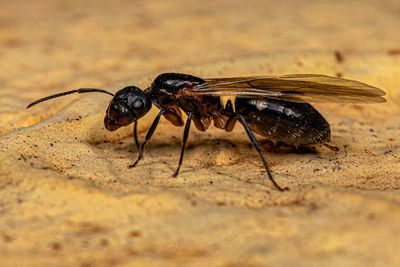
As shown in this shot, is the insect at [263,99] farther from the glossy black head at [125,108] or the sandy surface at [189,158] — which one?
the sandy surface at [189,158]

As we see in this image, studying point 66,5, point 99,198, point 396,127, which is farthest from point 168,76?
point 66,5

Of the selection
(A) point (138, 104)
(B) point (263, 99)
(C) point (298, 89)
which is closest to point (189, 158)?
(A) point (138, 104)

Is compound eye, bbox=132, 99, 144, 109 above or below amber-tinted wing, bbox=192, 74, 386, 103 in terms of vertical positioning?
below

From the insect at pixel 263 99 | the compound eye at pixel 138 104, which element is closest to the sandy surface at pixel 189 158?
the insect at pixel 263 99

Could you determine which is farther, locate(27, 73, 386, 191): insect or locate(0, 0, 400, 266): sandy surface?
locate(27, 73, 386, 191): insect

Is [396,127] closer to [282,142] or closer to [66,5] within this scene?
[282,142]

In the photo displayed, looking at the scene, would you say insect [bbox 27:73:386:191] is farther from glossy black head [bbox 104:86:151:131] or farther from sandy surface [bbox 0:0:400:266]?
sandy surface [bbox 0:0:400:266]

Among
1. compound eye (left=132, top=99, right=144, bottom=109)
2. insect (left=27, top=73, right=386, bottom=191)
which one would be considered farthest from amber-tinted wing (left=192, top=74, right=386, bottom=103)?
compound eye (left=132, top=99, right=144, bottom=109)
